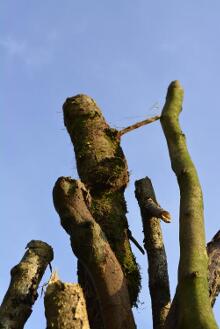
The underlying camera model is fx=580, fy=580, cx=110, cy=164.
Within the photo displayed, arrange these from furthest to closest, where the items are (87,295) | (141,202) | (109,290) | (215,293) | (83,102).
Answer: (83,102) → (141,202) → (87,295) → (215,293) → (109,290)

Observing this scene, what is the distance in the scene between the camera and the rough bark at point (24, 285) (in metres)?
2.87

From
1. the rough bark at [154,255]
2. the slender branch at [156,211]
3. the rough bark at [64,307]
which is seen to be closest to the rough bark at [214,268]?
the rough bark at [154,255]

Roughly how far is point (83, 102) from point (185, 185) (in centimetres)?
162

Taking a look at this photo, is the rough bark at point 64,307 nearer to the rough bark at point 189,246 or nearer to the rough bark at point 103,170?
the rough bark at point 189,246

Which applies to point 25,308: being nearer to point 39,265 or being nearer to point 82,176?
point 39,265

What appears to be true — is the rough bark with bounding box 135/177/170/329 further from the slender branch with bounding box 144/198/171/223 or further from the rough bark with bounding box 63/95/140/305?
the rough bark with bounding box 63/95/140/305

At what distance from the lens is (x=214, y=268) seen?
10.2 ft

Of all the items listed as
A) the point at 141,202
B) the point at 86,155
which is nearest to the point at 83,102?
the point at 86,155

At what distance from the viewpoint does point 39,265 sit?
3.13m

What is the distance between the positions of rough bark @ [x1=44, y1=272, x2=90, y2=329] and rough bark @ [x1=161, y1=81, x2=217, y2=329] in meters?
0.45

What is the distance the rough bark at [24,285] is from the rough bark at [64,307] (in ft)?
1.46

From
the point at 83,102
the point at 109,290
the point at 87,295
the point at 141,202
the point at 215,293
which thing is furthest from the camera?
the point at 83,102

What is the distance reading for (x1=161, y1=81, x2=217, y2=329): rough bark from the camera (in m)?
2.45

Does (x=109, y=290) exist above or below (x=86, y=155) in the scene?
below
